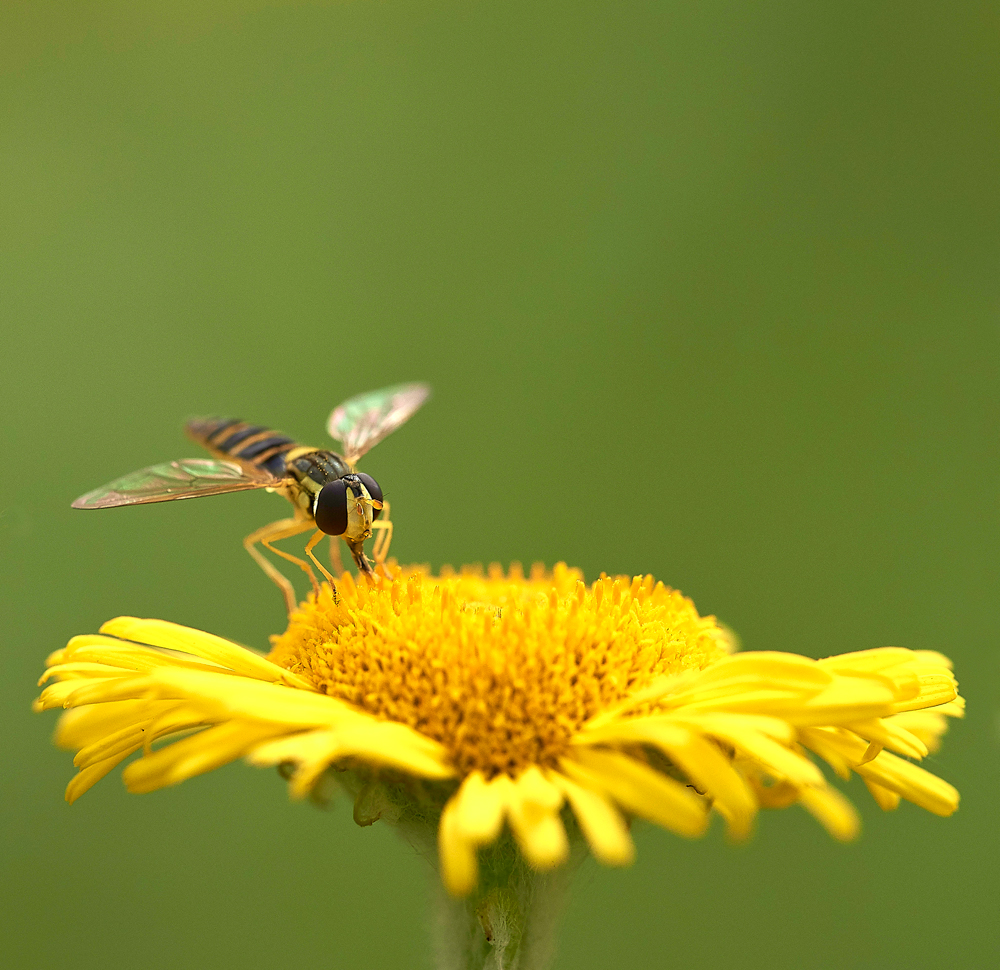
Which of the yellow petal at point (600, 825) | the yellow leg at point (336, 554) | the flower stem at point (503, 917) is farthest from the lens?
the yellow leg at point (336, 554)

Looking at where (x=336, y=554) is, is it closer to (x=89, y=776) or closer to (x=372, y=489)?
(x=372, y=489)

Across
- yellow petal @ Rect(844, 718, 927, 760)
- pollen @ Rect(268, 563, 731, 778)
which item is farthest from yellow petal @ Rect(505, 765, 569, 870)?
yellow petal @ Rect(844, 718, 927, 760)

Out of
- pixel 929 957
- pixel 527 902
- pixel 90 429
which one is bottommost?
pixel 929 957

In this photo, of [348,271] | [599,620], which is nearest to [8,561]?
[348,271]

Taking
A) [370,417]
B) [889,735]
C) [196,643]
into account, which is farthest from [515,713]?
[370,417]

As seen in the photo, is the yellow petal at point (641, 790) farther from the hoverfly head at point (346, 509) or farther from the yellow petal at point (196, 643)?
the hoverfly head at point (346, 509)

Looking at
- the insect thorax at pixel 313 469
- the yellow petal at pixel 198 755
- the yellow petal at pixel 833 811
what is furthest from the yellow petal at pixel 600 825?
the insect thorax at pixel 313 469

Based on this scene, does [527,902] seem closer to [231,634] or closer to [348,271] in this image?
[231,634]
